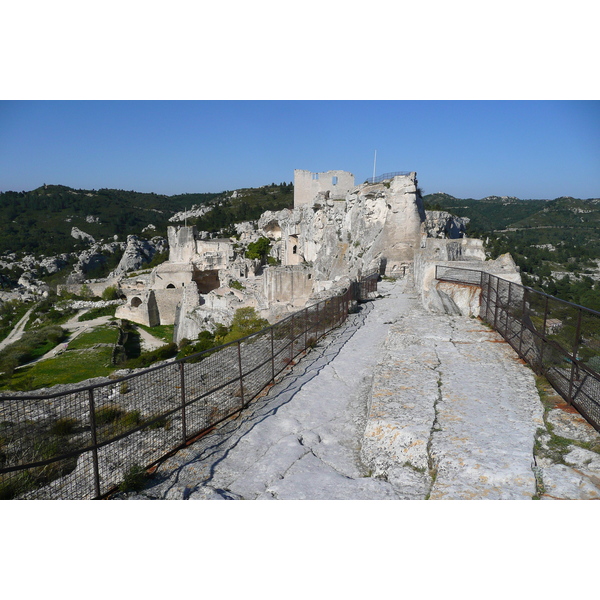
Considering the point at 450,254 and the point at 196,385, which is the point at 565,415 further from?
the point at 450,254

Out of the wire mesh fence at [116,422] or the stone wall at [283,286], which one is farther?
the stone wall at [283,286]

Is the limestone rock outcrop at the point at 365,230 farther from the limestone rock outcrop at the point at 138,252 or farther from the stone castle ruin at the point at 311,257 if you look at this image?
the limestone rock outcrop at the point at 138,252

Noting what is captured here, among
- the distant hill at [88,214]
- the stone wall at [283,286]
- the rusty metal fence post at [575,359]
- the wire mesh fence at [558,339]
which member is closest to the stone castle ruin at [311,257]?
the stone wall at [283,286]

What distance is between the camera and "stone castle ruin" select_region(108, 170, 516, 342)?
2338cm

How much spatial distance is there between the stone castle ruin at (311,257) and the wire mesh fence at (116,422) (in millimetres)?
7679

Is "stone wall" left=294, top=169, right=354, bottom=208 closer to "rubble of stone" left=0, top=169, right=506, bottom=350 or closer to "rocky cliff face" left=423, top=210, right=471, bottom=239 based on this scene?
"rubble of stone" left=0, top=169, right=506, bottom=350

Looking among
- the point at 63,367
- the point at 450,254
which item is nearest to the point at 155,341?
the point at 63,367

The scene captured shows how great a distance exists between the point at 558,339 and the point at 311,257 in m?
33.7

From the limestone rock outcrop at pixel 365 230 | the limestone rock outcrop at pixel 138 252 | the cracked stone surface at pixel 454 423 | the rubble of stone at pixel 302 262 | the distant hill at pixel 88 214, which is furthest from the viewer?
the distant hill at pixel 88 214

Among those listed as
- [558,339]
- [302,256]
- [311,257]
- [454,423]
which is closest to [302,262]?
[311,257]

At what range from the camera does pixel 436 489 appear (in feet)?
10.8

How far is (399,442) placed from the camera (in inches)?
163

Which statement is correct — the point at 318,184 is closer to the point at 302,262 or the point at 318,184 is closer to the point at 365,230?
the point at 302,262

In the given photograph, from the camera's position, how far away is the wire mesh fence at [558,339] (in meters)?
4.48
